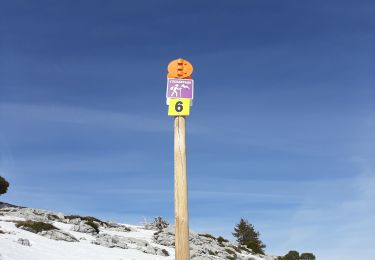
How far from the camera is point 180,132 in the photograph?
6531 mm

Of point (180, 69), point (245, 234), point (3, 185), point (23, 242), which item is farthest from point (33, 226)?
point (245, 234)

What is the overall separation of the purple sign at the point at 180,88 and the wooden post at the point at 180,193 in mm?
388

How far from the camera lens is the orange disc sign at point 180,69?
6.49m

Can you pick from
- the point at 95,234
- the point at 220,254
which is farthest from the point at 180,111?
the point at 220,254

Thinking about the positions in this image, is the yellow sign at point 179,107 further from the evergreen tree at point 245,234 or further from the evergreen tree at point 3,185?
the evergreen tree at point 245,234

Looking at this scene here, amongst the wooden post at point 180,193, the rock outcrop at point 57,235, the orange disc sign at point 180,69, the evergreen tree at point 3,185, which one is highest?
the evergreen tree at point 3,185

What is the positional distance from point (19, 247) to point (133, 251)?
9.96m

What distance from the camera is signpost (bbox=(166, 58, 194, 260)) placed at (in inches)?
243

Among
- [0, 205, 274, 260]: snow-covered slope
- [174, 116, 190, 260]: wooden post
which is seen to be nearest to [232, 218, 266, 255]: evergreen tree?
[0, 205, 274, 260]: snow-covered slope

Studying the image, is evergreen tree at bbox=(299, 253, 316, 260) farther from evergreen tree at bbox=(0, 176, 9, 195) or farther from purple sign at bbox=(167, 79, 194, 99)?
purple sign at bbox=(167, 79, 194, 99)

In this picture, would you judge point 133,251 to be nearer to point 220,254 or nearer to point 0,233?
point 0,233

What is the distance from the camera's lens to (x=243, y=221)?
68.5 metres

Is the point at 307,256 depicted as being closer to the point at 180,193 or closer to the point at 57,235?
the point at 57,235

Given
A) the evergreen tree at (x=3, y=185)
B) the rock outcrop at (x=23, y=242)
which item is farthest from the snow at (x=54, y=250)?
the evergreen tree at (x=3, y=185)
